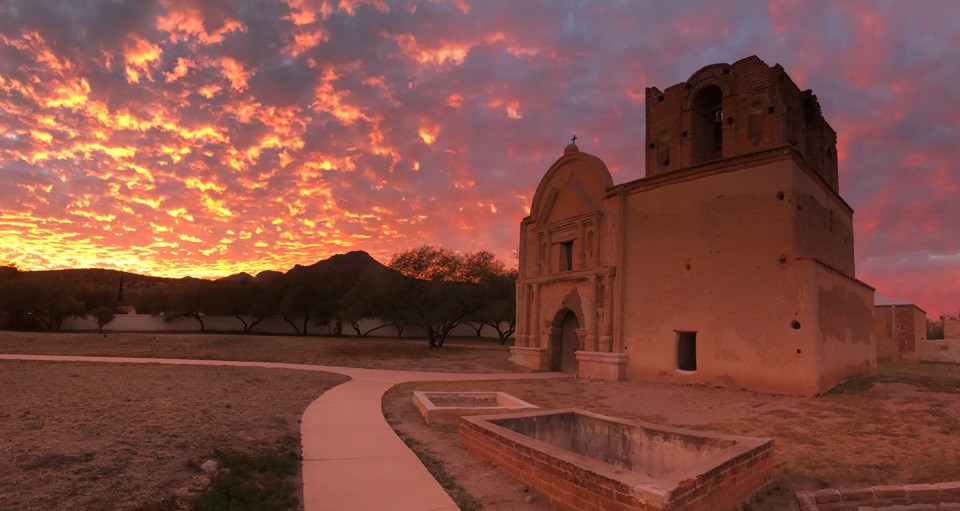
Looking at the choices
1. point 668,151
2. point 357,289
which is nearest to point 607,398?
point 668,151

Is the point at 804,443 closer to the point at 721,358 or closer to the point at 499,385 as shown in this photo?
the point at 721,358

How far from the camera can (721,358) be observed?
14945mm

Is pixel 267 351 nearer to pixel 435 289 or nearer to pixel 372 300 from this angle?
pixel 372 300

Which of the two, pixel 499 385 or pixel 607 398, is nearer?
pixel 607 398

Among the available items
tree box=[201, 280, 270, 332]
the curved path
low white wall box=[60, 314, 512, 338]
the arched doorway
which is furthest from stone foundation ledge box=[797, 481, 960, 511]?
tree box=[201, 280, 270, 332]

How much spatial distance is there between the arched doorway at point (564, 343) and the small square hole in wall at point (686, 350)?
4.97 meters

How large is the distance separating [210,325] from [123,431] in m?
46.4

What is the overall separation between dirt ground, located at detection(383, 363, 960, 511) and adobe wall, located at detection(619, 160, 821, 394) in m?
0.87

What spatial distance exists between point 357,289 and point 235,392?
875 inches

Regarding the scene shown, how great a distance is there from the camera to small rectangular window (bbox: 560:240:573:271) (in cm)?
2148

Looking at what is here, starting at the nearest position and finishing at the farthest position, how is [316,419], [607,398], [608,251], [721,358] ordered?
1. [316,419]
2. [607,398]
3. [721,358]
4. [608,251]

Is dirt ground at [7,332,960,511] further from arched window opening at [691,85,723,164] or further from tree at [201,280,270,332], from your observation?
tree at [201,280,270,332]

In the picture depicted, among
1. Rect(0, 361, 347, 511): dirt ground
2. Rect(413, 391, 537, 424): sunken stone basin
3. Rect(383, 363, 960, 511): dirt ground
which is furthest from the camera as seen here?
Rect(413, 391, 537, 424): sunken stone basin

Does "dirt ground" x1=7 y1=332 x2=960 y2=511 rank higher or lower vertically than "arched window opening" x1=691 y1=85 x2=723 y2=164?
lower
